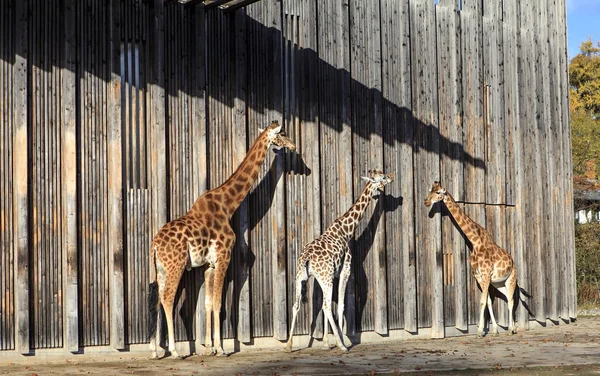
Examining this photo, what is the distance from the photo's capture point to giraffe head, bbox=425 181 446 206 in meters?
15.4

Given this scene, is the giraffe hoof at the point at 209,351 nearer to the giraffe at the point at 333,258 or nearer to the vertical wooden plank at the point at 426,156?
the giraffe at the point at 333,258

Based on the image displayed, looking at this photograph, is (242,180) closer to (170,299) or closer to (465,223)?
(170,299)

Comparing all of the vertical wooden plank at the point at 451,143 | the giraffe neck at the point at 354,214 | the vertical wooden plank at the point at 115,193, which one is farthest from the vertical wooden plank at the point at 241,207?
the vertical wooden plank at the point at 451,143

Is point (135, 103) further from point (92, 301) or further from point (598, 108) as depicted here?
point (598, 108)

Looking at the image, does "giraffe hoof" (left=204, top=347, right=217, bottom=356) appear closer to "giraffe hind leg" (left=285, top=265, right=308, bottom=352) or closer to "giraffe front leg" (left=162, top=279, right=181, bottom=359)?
"giraffe front leg" (left=162, top=279, right=181, bottom=359)

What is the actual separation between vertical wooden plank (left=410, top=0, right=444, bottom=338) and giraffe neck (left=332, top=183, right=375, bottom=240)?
1619mm

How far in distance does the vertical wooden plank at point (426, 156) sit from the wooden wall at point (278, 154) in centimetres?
3

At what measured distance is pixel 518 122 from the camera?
17.4m

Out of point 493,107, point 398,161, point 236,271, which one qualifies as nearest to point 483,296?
point 398,161

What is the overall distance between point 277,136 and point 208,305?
2.57m

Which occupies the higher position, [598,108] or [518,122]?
[598,108]

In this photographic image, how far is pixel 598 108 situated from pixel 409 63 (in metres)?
27.7

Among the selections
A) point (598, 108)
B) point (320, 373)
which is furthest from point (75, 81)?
point (598, 108)

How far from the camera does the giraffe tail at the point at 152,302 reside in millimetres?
12055
